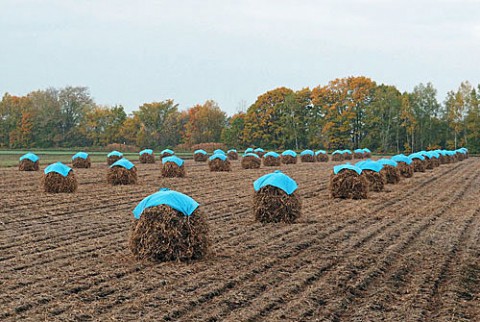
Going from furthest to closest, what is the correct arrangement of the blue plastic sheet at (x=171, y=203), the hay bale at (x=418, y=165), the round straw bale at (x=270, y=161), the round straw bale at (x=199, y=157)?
the round straw bale at (x=199, y=157)
the round straw bale at (x=270, y=161)
the hay bale at (x=418, y=165)
the blue plastic sheet at (x=171, y=203)

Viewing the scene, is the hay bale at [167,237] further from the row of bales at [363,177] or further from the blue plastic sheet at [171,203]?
the row of bales at [363,177]

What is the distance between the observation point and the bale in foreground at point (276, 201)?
13.8 m

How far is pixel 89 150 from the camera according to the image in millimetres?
70500

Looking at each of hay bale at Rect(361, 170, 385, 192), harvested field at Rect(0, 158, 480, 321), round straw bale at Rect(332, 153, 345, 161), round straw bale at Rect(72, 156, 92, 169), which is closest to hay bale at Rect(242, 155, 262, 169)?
round straw bale at Rect(72, 156, 92, 169)

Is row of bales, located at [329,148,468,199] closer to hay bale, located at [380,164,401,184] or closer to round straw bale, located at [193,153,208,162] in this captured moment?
hay bale, located at [380,164,401,184]

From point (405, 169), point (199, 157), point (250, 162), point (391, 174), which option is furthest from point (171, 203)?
point (199, 157)

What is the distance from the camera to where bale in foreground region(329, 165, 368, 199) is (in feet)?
61.9

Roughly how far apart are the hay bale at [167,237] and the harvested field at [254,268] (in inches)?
9.3

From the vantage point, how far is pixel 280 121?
79562 millimetres

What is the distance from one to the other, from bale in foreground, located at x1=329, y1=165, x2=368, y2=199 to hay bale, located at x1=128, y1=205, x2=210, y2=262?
10.1 m

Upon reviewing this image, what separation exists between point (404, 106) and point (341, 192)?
196 ft

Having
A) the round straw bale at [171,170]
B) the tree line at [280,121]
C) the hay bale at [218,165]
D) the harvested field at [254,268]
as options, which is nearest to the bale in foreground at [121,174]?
the round straw bale at [171,170]

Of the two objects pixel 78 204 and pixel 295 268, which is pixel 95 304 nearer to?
pixel 295 268

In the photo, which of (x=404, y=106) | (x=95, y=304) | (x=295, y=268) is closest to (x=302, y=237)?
(x=295, y=268)
